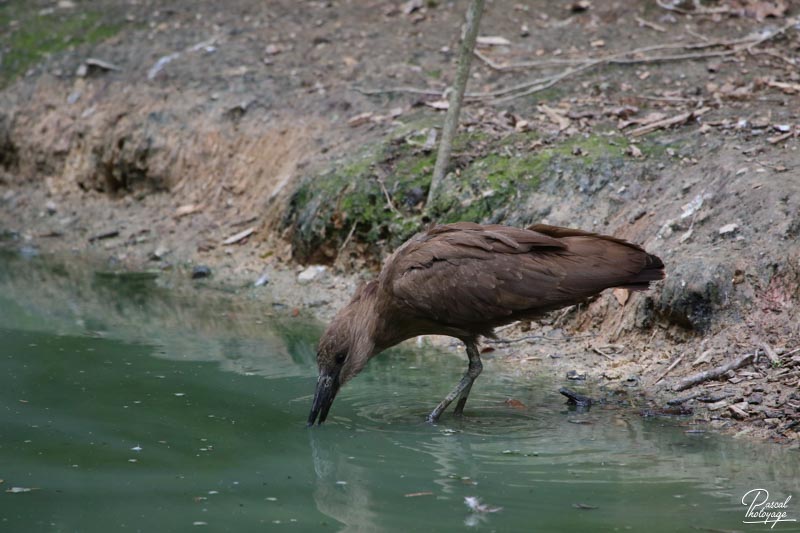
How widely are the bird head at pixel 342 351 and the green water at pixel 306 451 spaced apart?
0.66ft

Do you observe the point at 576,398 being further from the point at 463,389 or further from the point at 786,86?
the point at 786,86

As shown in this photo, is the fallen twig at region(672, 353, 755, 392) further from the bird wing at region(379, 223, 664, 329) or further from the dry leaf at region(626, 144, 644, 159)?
the dry leaf at region(626, 144, 644, 159)

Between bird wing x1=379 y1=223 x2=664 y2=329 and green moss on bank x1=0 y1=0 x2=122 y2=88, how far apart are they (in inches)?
395

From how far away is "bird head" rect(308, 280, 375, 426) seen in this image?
272 inches

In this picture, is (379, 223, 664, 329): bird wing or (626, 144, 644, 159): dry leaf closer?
(379, 223, 664, 329): bird wing

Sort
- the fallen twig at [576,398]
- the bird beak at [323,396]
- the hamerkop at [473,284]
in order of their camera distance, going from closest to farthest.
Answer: the bird beak at [323,396] → the hamerkop at [473,284] → the fallen twig at [576,398]

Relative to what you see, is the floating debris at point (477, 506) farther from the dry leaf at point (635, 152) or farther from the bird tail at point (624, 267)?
the dry leaf at point (635, 152)

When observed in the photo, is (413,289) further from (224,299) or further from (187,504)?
(224,299)

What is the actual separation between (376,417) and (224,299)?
3901 mm

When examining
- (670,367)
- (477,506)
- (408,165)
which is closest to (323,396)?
(477,506)

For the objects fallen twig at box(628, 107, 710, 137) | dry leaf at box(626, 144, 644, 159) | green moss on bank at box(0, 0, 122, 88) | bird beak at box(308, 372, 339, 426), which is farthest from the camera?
green moss on bank at box(0, 0, 122, 88)

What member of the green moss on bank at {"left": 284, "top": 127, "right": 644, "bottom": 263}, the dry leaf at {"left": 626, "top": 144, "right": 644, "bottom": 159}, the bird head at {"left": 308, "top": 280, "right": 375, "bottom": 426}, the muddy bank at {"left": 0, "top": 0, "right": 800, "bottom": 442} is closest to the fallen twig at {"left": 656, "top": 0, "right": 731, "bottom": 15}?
the muddy bank at {"left": 0, "top": 0, "right": 800, "bottom": 442}

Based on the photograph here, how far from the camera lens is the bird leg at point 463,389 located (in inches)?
273

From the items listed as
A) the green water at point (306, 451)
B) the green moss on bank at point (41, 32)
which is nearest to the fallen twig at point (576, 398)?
the green water at point (306, 451)
